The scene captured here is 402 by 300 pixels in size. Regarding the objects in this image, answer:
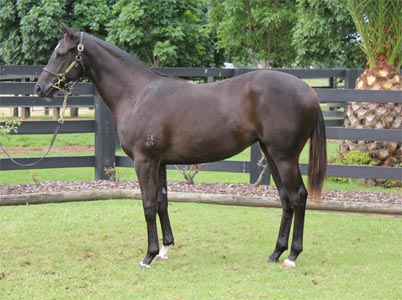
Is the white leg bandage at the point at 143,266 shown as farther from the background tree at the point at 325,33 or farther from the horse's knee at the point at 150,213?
the background tree at the point at 325,33

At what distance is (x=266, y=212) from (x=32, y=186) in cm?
334

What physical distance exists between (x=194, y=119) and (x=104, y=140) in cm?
420

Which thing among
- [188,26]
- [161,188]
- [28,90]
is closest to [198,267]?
[161,188]

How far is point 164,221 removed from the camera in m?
6.15

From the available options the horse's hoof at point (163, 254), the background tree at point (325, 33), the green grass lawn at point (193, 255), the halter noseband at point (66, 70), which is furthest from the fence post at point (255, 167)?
the background tree at point (325, 33)

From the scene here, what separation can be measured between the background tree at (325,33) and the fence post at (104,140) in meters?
6.98

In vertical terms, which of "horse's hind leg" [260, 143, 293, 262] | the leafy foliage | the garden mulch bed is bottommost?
the garden mulch bed

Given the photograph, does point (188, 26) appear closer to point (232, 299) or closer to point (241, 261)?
point (241, 261)

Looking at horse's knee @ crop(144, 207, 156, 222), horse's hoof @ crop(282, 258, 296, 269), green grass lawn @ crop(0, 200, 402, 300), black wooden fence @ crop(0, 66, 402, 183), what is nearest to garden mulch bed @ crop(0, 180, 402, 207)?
black wooden fence @ crop(0, 66, 402, 183)

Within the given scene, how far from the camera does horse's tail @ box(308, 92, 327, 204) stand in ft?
18.9

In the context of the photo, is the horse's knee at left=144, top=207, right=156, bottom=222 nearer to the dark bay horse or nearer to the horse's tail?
the dark bay horse

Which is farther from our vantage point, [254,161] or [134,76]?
[254,161]

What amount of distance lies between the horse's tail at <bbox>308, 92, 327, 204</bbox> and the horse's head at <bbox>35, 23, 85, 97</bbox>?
222cm

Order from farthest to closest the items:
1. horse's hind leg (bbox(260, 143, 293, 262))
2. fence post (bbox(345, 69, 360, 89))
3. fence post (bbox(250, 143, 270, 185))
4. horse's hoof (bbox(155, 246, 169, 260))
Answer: fence post (bbox(345, 69, 360, 89)) → fence post (bbox(250, 143, 270, 185)) → horse's hoof (bbox(155, 246, 169, 260)) → horse's hind leg (bbox(260, 143, 293, 262))
